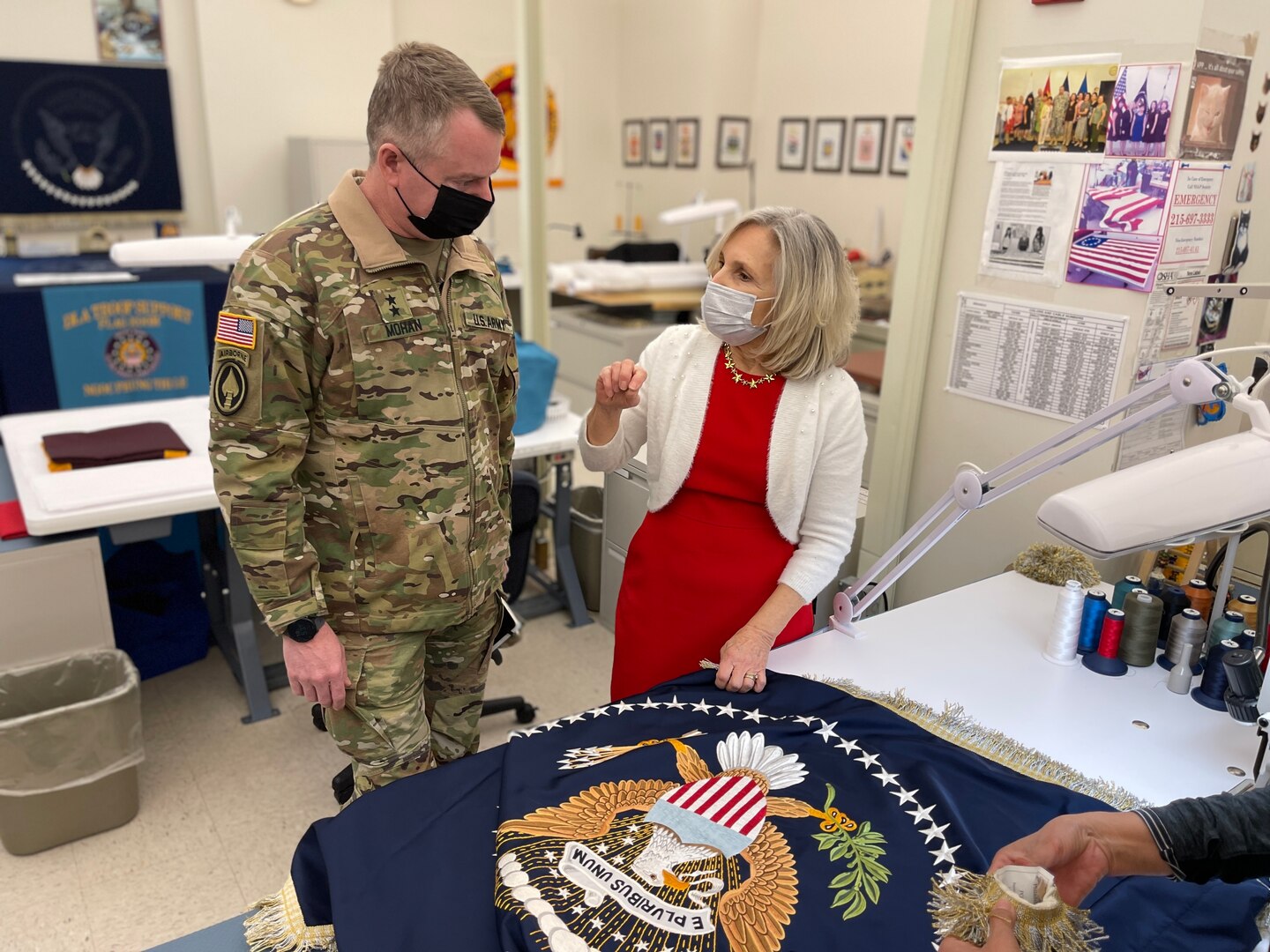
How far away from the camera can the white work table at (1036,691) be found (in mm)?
1541

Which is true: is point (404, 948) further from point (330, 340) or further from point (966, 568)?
point (966, 568)

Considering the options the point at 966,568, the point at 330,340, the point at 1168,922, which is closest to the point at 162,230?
the point at 330,340

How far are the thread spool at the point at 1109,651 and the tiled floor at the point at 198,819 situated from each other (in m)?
1.55

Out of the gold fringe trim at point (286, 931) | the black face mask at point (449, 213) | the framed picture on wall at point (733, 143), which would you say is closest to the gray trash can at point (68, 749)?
the gold fringe trim at point (286, 931)

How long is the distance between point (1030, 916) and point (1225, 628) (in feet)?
3.61

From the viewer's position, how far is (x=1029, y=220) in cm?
217

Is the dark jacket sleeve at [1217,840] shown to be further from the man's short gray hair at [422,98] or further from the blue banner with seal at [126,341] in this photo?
the blue banner with seal at [126,341]

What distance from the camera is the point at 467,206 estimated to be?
1459 millimetres

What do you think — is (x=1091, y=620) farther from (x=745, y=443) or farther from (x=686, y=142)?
(x=686, y=142)

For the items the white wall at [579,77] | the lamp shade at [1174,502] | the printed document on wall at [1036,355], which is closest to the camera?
the lamp shade at [1174,502]

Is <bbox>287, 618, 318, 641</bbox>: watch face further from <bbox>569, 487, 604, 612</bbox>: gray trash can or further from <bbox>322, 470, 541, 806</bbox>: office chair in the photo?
<bbox>569, 487, 604, 612</bbox>: gray trash can

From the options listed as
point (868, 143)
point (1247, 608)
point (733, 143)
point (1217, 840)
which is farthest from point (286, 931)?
point (733, 143)

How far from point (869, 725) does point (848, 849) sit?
1.03ft

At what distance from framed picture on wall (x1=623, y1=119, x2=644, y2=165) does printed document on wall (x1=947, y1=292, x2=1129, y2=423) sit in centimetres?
469
